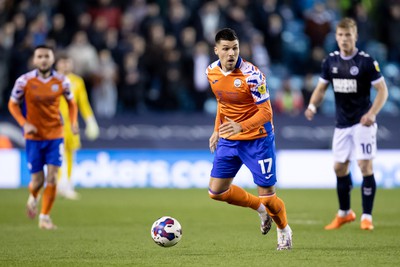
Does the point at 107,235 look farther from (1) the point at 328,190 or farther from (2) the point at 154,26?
(2) the point at 154,26

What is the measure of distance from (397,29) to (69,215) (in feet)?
40.4

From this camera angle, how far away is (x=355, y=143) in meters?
11.4

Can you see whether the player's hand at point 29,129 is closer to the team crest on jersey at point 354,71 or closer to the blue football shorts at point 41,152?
the blue football shorts at point 41,152

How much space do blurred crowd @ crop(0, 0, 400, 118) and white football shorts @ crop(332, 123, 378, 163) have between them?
29.1ft

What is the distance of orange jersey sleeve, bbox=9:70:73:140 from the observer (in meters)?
12.0

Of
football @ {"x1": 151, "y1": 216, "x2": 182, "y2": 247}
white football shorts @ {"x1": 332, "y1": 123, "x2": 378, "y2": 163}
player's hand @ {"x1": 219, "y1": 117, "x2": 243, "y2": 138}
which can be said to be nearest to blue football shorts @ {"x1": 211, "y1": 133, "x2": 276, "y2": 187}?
player's hand @ {"x1": 219, "y1": 117, "x2": 243, "y2": 138}

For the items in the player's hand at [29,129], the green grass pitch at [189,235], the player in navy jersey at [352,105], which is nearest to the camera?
the green grass pitch at [189,235]

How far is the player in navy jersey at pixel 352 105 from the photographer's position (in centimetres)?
1127

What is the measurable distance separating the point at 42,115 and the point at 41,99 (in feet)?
0.74

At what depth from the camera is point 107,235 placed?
10.9 meters

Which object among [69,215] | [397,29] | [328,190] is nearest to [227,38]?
[69,215]

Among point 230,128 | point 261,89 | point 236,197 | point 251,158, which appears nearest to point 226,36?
point 261,89

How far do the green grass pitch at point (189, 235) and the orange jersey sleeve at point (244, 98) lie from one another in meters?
1.28

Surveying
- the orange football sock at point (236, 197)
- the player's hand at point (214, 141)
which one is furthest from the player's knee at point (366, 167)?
the player's hand at point (214, 141)
